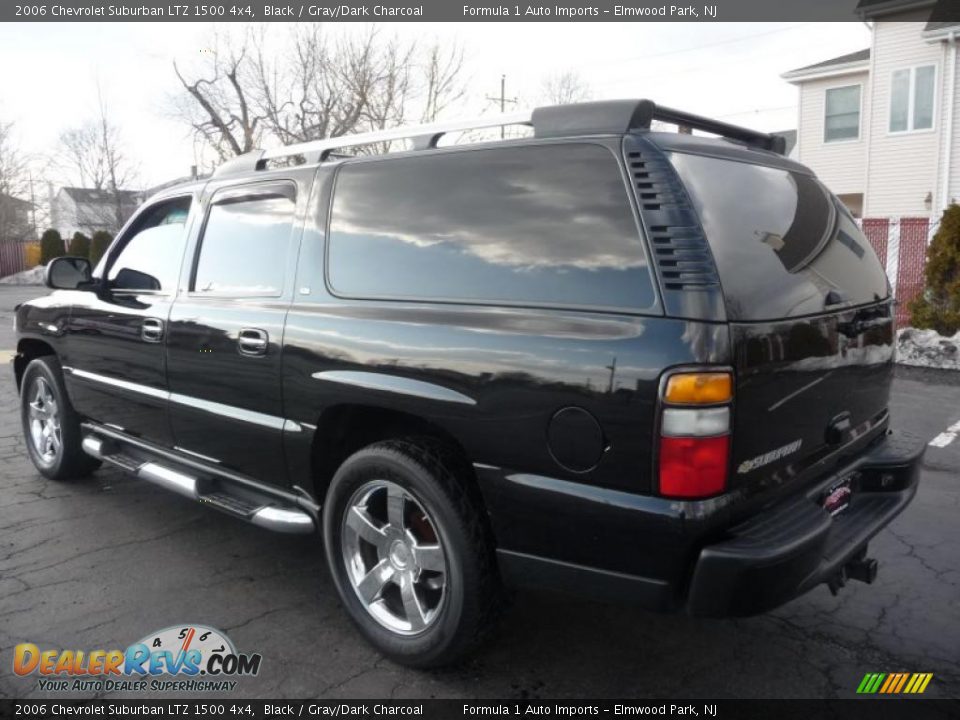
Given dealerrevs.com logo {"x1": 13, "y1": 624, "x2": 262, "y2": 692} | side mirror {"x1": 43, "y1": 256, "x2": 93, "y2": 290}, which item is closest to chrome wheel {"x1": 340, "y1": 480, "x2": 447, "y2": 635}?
dealerrevs.com logo {"x1": 13, "y1": 624, "x2": 262, "y2": 692}

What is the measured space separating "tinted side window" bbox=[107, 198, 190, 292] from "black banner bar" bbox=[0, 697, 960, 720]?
208 centimetres

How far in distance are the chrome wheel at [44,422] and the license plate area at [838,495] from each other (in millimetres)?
4550

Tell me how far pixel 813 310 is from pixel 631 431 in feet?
2.80

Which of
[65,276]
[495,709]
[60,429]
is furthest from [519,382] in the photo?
[60,429]

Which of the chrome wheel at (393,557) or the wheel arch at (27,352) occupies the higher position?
the wheel arch at (27,352)

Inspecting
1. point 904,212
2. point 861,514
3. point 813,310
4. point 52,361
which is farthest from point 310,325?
point 904,212

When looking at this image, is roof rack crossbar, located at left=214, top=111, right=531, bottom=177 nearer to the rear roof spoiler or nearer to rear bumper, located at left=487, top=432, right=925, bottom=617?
the rear roof spoiler

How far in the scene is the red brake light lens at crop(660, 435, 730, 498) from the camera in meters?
2.18

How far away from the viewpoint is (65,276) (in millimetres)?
4543

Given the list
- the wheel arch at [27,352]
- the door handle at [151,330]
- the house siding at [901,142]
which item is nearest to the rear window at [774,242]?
the door handle at [151,330]

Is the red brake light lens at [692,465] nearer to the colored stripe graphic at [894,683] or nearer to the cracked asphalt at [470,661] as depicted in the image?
the cracked asphalt at [470,661]

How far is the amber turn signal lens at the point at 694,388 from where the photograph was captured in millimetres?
2168

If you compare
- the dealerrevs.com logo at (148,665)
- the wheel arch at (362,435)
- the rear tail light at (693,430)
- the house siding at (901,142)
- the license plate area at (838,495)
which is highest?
the house siding at (901,142)

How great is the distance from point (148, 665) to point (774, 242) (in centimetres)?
279
